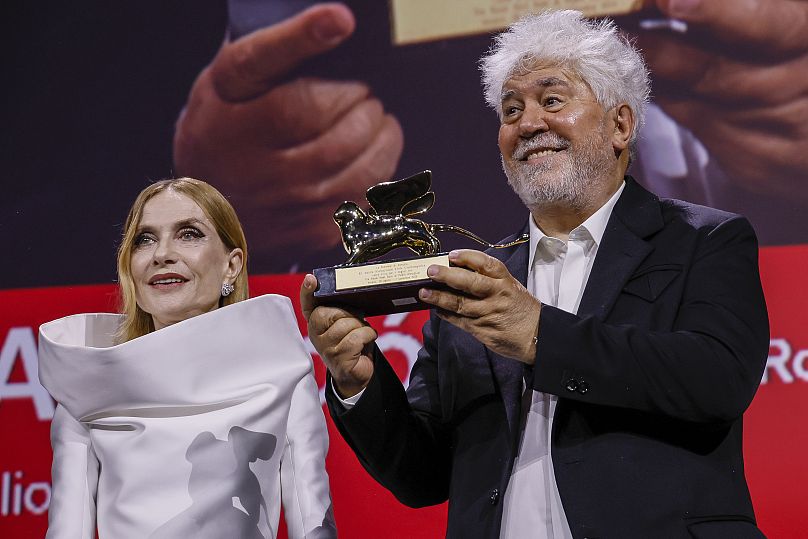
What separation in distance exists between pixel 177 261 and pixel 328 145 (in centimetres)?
108

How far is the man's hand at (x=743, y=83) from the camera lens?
313 centimetres

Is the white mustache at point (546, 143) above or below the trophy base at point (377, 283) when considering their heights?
above

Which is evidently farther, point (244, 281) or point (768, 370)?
point (768, 370)

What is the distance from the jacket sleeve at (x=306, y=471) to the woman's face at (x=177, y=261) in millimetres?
376

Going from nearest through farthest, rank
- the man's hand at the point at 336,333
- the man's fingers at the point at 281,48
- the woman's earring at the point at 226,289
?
the man's hand at the point at 336,333 < the woman's earring at the point at 226,289 < the man's fingers at the point at 281,48

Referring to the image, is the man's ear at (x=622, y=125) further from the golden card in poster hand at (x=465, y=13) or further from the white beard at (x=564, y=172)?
the golden card in poster hand at (x=465, y=13)

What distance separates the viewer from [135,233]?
8.40ft

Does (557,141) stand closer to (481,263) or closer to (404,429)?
(481,263)

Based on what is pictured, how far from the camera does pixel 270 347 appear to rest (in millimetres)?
2447

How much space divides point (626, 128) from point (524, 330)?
78 cm

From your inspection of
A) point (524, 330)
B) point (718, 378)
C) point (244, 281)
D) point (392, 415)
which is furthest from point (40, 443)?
point (718, 378)

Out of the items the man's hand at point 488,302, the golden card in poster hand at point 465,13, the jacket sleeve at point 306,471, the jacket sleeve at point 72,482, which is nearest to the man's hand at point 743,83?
the golden card in poster hand at point 465,13

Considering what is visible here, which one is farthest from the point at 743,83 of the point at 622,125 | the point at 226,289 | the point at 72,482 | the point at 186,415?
the point at 72,482

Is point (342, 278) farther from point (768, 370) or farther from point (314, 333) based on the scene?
point (768, 370)
